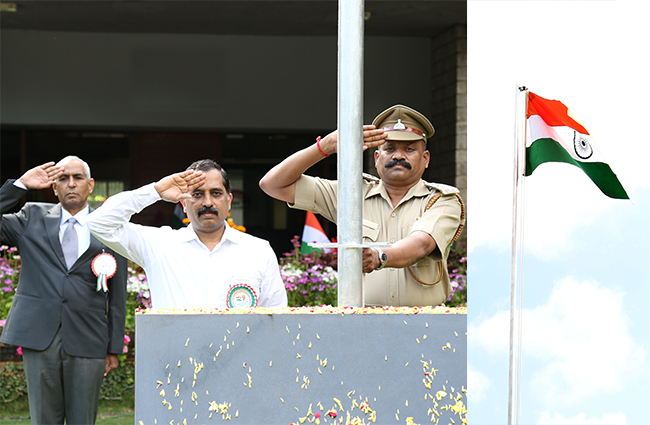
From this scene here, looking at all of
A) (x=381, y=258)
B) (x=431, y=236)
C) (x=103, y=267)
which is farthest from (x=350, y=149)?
(x=103, y=267)

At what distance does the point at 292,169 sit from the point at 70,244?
1.77 metres

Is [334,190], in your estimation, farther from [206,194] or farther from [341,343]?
[341,343]

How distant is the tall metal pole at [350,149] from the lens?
1.91m

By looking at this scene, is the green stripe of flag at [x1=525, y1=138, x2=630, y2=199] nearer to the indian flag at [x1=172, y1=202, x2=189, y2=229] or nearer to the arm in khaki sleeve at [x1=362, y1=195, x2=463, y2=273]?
the arm in khaki sleeve at [x1=362, y1=195, x2=463, y2=273]

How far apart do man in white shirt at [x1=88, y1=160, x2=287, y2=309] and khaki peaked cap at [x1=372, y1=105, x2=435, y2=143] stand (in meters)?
0.71

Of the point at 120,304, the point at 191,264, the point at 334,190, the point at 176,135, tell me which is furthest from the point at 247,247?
the point at 176,135

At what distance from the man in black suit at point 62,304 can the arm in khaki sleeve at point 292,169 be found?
54.8 inches

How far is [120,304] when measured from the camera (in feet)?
12.8

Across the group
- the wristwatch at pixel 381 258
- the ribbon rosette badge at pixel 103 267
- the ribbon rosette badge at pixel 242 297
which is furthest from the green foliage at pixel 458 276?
the wristwatch at pixel 381 258

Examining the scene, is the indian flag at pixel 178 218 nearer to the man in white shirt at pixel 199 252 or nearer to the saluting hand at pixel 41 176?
the saluting hand at pixel 41 176

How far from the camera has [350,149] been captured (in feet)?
6.28

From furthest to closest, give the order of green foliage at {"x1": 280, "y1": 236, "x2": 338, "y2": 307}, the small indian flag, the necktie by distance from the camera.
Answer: the small indian flag, green foliage at {"x1": 280, "y1": 236, "x2": 338, "y2": 307}, the necktie

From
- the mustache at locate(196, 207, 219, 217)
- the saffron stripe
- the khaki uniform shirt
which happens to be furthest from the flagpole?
the mustache at locate(196, 207, 219, 217)

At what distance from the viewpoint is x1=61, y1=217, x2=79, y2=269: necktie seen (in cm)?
378
